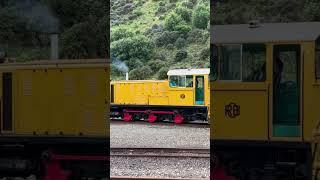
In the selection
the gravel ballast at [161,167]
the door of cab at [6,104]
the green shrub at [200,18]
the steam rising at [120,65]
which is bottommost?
the gravel ballast at [161,167]

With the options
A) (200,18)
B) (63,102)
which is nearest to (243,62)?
(63,102)

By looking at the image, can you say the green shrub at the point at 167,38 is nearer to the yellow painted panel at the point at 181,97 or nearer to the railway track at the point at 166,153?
the yellow painted panel at the point at 181,97

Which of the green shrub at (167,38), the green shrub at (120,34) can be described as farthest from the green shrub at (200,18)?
the green shrub at (120,34)

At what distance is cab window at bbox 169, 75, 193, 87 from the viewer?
53.0 feet

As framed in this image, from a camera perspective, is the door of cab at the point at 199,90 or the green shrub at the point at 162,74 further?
the green shrub at the point at 162,74

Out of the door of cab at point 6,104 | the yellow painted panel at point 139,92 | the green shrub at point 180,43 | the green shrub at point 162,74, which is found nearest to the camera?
the door of cab at point 6,104

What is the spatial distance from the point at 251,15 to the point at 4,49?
8.79 ft

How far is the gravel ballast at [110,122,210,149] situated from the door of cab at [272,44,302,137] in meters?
6.30

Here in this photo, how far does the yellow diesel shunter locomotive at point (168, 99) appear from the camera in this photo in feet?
50.0

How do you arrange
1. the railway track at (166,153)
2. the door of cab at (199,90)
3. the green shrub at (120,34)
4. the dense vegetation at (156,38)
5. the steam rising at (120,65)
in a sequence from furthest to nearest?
the green shrub at (120,34), the dense vegetation at (156,38), the steam rising at (120,65), the door of cab at (199,90), the railway track at (166,153)

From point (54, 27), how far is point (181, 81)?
1208 cm

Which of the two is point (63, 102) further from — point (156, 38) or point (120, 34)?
point (156, 38)

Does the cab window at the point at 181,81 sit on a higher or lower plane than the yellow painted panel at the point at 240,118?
higher

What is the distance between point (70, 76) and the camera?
4684 mm
